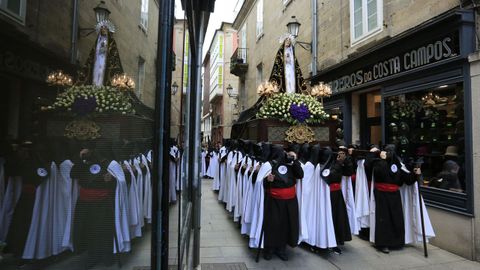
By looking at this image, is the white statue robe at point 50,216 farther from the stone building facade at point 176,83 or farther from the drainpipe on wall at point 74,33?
the stone building facade at point 176,83

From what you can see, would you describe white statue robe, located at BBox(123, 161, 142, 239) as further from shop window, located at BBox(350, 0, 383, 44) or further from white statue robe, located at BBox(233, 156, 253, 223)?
shop window, located at BBox(350, 0, 383, 44)

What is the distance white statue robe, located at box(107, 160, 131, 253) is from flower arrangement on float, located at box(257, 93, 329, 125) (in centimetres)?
540

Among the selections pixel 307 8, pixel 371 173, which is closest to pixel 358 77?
pixel 371 173

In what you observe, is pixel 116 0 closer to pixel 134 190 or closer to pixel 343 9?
pixel 134 190

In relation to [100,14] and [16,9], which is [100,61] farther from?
[16,9]

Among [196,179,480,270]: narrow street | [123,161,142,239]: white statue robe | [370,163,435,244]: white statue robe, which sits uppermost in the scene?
[123,161,142,239]: white statue robe

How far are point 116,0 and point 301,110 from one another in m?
5.54

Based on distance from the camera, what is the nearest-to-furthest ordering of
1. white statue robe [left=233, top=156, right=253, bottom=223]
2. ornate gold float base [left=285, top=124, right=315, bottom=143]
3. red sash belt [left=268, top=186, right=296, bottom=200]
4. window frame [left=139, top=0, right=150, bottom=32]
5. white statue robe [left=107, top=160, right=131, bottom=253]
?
white statue robe [left=107, top=160, right=131, bottom=253], window frame [left=139, top=0, right=150, bottom=32], red sash belt [left=268, top=186, right=296, bottom=200], ornate gold float base [left=285, top=124, right=315, bottom=143], white statue robe [left=233, top=156, right=253, bottom=223]

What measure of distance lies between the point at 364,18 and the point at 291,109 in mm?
4882

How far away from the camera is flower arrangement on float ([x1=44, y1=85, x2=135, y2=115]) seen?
2.00ft

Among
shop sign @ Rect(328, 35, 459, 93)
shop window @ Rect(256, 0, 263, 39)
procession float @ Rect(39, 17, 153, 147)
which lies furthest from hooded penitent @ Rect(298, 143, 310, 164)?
shop window @ Rect(256, 0, 263, 39)

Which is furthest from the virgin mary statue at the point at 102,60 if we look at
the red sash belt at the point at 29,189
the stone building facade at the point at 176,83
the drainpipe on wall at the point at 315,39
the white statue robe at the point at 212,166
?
the white statue robe at the point at 212,166

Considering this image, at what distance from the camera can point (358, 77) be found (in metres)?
9.38

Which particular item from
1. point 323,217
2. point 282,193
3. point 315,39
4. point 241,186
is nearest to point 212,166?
point 315,39
